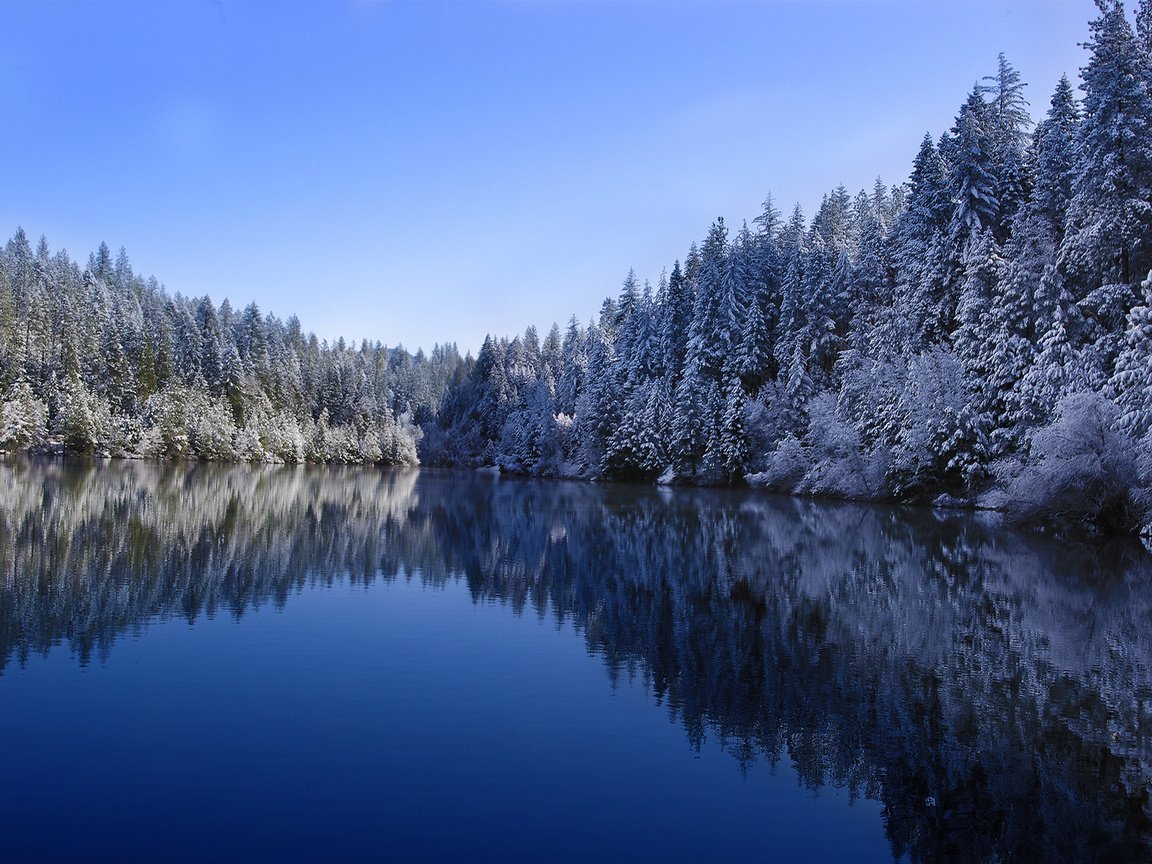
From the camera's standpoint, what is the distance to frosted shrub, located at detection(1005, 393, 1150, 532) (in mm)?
27266

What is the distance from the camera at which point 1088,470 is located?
27.5 meters

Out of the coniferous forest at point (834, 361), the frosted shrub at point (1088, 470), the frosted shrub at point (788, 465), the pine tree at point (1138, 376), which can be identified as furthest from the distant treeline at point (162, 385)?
the pine tree at point (1138, 376)

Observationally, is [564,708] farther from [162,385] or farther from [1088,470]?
[162,385]

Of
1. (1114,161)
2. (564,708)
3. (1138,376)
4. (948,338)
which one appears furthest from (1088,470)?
(564,708)

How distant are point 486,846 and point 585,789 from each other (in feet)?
4.85

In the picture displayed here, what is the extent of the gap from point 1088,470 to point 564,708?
24209mm

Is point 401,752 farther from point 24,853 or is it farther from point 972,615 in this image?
point 972,615

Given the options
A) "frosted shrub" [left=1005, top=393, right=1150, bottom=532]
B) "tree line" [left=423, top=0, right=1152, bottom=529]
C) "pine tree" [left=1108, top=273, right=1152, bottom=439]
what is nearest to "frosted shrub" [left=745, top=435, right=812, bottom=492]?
"tree line" [left=423, top=0, right=1152, bottom=529]

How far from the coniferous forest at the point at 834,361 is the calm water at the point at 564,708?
14665 millimetres

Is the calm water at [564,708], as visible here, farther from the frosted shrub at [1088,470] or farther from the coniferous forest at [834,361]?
the coniferous forest at [834,361]

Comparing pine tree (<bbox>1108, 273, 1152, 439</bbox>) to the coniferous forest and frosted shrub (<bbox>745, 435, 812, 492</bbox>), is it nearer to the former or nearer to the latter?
the coniferous forest

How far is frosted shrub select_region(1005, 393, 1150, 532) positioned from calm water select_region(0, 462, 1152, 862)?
6596 millimetres

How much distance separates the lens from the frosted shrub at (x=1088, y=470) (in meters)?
27.3

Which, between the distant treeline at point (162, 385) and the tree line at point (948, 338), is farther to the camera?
the distant treeline at point (162, 385)
